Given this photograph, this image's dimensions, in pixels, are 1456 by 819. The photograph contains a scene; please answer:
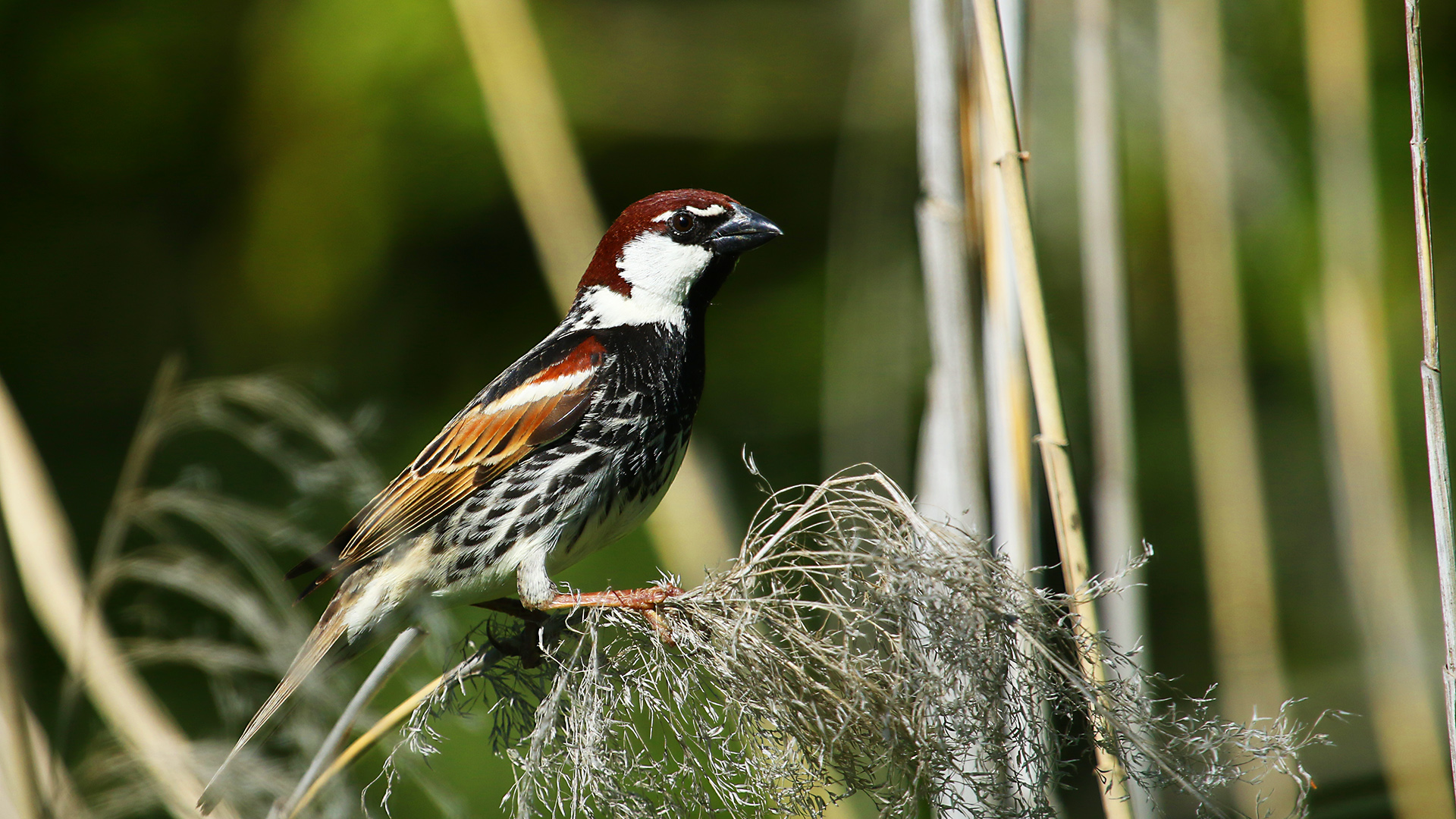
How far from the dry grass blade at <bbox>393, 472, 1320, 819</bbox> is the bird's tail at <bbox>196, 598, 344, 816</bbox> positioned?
307 millimetres

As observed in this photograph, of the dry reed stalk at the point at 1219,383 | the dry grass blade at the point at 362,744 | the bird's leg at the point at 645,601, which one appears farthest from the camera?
the dry reed stalk at the point at 1219,383

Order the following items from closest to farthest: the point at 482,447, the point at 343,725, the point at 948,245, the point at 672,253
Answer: the point at 343,725, the point at 948,245, the point at 482,447, the point at 672,253

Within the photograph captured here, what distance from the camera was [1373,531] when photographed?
2637mm

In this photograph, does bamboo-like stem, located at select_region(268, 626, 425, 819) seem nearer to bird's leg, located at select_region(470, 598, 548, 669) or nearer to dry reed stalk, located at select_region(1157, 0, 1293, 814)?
bird's leg, located at select_region(470, 598, 548, 669)

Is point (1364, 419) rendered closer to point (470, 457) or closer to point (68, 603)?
point (470, 457)

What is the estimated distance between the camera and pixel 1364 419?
261 centimetres

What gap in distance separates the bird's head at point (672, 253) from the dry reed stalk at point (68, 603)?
1336mm

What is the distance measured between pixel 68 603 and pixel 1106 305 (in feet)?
6.86

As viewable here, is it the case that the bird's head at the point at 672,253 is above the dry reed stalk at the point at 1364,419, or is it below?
above

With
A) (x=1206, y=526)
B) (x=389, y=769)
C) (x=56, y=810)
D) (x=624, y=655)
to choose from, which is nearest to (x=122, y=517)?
(x=56, y=810)

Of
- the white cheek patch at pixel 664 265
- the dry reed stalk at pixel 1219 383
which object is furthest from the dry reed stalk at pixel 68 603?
the dry reed stalk at pixel 1219 383

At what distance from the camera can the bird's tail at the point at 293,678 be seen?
5.26 ft

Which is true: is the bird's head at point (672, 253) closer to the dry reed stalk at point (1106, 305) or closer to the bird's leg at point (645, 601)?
the dry reed stalk at point (1106, 305)

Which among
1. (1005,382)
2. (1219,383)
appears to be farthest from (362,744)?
(1219,383)
